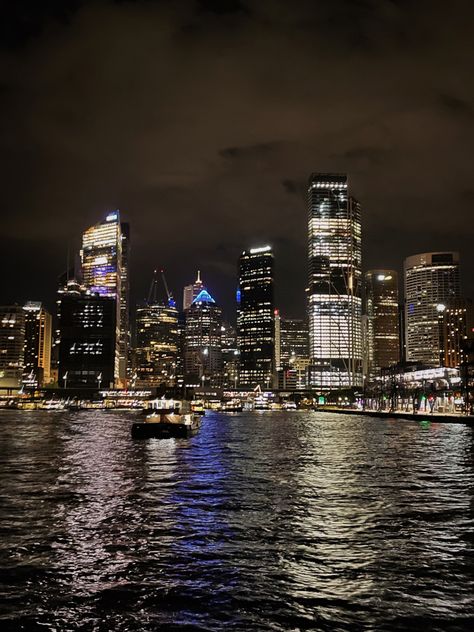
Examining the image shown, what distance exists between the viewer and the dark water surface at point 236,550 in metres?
14.8

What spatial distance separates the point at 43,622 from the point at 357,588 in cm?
769

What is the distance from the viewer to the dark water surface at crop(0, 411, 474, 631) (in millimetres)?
14828

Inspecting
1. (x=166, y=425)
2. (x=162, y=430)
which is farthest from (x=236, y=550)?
(x=166, y=425)

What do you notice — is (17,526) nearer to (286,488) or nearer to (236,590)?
(236,590)

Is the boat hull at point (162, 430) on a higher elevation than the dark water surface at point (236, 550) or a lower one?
lower

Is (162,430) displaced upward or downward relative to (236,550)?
downward

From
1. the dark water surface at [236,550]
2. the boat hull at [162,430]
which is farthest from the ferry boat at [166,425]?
the dark water surface at [236,550]

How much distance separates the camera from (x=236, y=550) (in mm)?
20781

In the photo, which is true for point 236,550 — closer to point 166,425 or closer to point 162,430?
point 162,430

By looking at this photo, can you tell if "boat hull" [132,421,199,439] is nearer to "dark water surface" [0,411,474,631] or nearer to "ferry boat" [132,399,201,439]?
"ferry boat" [132,399,201,439]

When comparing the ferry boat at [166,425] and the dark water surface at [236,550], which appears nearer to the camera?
the dark water surface at [236,550]

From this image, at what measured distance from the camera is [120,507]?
28719 mm

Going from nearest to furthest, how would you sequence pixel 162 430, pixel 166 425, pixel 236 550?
1. pixel 236 550
2. pixel 162 430
3. pixel 166 425

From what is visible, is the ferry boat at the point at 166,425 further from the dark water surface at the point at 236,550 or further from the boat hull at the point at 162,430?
the dark water surface at the point at 236,550
